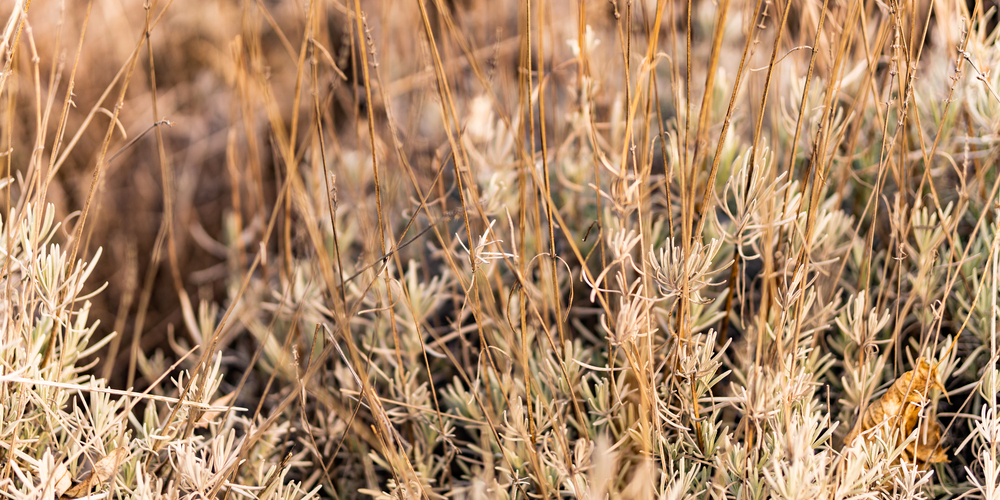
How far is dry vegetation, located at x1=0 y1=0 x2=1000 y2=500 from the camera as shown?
0.82 metres

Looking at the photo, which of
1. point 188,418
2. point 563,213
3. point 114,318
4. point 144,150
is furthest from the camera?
point 144,150

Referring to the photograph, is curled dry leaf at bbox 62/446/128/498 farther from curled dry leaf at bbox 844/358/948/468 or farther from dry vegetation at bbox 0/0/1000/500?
curled dry leaf at bbox 844/358/948/468

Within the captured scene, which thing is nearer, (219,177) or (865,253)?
(865,253)

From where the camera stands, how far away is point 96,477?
89 cm

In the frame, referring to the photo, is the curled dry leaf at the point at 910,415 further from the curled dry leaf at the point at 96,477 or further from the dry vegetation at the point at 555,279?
the curled dry leaf at the point at 96,477

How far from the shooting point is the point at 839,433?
3.14 ft

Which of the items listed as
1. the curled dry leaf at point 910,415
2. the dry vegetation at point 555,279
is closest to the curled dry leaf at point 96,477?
the dry vegetation at point 555,279

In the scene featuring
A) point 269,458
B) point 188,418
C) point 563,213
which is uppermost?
point 563,213

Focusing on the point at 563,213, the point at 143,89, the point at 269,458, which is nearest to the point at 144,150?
the point at 143,89

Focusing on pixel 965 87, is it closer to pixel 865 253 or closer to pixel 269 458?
pixel 865 253

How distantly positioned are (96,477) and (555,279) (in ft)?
2.44

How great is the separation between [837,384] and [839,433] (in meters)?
0.11

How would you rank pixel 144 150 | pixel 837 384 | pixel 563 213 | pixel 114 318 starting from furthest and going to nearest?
1. pixel 144 150
2. pixel 114 318
3. pixel 563 213
4. pixel 837 384

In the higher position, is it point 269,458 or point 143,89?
point 143,89
